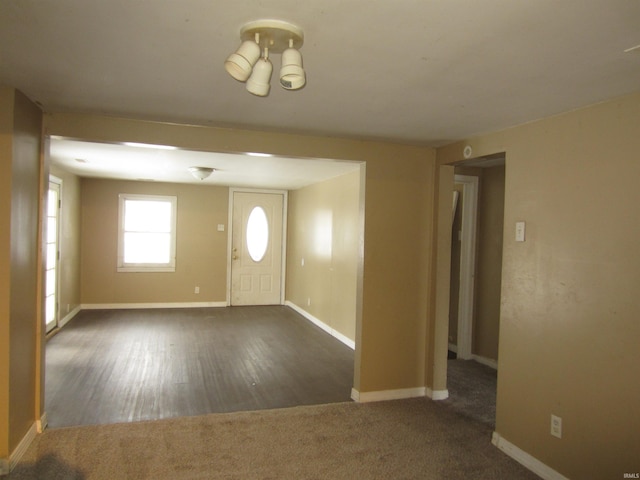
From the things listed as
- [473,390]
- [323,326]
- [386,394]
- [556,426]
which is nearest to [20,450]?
[386,394]

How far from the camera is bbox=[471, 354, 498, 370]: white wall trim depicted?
4.75 metres

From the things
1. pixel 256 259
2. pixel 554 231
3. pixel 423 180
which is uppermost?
pixel 423 180

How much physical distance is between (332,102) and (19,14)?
5.08ft

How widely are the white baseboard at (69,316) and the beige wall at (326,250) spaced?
359 cm

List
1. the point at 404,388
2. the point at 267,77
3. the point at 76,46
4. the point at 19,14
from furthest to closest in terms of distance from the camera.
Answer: the point at 404,388, the point at 76,46, the point at 267,77, the point at 19,14

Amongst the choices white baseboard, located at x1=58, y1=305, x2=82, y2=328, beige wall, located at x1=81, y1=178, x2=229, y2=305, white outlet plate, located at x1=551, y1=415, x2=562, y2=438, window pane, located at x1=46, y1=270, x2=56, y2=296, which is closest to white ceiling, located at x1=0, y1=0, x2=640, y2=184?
white outlet plate, located at x1=551, y1=415, x2=562, y2=438

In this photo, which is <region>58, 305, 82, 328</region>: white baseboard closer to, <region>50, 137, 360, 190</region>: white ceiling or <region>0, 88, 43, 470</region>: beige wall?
<region>50, 137, 360, 190</region>: white ceiling

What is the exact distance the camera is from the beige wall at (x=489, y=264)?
4.77 m

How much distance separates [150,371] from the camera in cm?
429

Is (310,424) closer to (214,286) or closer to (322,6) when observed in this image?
(322,6)

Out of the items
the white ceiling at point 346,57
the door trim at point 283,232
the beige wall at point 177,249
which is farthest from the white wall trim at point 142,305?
the white ceiling at point 346,57

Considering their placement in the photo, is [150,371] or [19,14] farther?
[150,371]

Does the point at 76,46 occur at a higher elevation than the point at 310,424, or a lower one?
higher

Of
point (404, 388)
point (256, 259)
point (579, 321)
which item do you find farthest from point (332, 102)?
point (256, 259)
